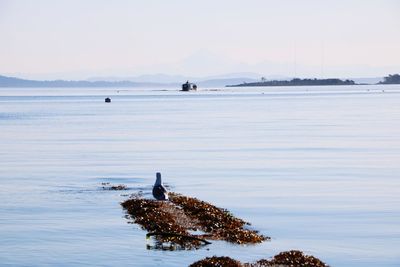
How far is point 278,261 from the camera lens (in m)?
23.8

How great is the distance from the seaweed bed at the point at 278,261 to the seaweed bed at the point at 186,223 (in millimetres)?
2624

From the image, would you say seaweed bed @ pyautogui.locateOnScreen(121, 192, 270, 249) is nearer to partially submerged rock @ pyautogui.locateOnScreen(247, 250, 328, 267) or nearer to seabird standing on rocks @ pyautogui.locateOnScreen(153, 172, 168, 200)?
seabird standing on rocks @ pyautogui.locateOnScreen(153, 172, 168, 200)

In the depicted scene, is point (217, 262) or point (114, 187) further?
point (114, 187)

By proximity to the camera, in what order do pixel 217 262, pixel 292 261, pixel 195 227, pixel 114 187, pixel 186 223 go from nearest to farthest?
1. pixel 217 262
2. pixel 292 261
3. pixel 195 227
4. pixel 186 223
5. pixel 114 187

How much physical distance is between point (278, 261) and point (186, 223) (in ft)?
22.1

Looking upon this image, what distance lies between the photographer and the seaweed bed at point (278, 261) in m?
23.0

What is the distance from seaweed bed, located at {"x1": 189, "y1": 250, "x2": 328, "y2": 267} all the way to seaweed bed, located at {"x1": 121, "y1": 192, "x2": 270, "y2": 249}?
2.62 m

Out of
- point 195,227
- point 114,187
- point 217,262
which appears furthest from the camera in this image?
point 114,187

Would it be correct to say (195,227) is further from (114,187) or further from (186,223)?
(114,187)

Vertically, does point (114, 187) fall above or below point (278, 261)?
below

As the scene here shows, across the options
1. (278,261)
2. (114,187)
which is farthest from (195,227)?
(114,187)

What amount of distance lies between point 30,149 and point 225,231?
43665 millimetres

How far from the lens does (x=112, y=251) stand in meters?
26.3

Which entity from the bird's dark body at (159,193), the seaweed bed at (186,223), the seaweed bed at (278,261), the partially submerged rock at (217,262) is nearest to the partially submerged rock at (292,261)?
the seaweed bed at (278,261)
